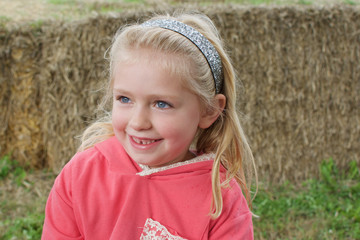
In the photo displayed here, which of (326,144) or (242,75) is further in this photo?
(326,144)

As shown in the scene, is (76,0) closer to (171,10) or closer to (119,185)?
(171,10)

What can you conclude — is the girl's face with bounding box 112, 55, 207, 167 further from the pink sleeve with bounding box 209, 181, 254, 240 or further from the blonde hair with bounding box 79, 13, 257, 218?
the pink sleeve with bounding box 209, 181, 254, 240

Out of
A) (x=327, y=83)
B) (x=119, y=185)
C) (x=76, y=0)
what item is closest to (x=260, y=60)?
(x=327, y=83)

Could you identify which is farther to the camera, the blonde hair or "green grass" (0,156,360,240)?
"green grass" (0,156,360,240)

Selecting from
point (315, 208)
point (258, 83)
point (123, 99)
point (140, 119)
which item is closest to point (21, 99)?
point (258, 83)

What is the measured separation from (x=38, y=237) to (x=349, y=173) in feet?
10.0

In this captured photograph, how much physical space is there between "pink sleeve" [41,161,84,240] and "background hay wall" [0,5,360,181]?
1848 mm

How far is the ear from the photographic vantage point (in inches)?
69.6

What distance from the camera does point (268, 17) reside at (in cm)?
368

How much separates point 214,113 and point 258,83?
7.02 feet

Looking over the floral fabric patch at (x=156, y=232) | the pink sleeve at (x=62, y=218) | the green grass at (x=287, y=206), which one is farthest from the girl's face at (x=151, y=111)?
the green grass at (x=287, y=206)

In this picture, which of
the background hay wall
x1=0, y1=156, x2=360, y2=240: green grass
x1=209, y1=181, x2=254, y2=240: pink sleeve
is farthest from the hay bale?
x1=209, y1=181, x2=254, y2=240: pink sleeve

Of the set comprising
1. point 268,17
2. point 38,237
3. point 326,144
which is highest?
point 268,17

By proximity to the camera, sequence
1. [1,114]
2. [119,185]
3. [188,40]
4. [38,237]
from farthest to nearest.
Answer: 1. [1,114]
2. [38,237]
3. [119,185]
4. [188,40]
